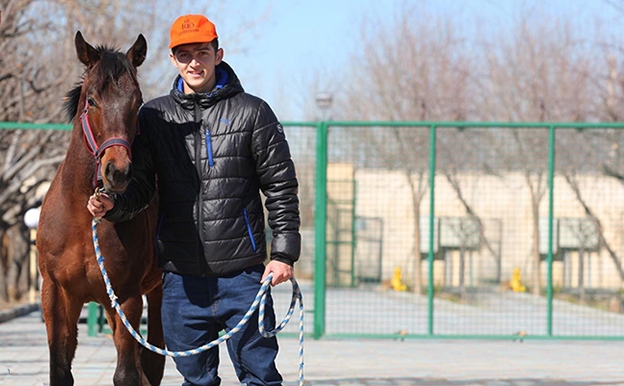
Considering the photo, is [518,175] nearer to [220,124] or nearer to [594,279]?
[594,279]

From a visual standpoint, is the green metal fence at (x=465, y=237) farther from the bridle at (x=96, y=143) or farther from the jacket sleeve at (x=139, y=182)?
the jacket sleeve at (x=139, y=182)

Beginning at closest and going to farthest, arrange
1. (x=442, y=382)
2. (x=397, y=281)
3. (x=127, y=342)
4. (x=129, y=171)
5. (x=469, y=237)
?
(x=129, y=171), (x=127, y=342), (x=442, y=382), (x=397, y=281), (x=469, y=237)

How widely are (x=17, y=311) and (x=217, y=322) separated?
10917mm

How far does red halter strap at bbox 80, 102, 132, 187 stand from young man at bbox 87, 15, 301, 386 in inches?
7.7

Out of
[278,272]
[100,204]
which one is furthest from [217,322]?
[100,204]

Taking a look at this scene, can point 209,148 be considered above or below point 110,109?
below

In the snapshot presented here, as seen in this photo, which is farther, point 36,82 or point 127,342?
point 36,82

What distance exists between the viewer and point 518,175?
543 inches

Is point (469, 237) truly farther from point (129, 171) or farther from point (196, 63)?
point (129, 171)

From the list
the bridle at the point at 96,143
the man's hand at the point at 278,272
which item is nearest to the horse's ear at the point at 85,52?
the bridle at the point at 96,143

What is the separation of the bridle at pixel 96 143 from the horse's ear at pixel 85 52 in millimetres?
283

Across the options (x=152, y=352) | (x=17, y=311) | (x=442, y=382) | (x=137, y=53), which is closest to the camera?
(x=137, y=53)

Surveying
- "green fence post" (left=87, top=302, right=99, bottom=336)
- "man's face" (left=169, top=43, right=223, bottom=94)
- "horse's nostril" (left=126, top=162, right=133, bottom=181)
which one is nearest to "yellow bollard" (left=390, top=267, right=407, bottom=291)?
"green fence post" (left=87, top=302, right=99, bottom=336)

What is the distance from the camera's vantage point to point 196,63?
495 centimetres
